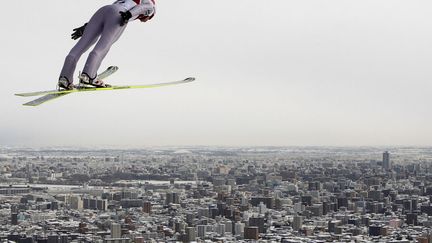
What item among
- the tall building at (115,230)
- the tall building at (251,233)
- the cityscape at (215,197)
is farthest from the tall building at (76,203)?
the tall building at (251,233)

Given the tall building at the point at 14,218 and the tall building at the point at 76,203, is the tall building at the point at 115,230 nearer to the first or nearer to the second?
the tall building at the point at 14,218

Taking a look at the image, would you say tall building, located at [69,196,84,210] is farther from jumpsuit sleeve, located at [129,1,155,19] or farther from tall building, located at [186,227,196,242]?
jumpsuit sleeve, located at [129,1,155,19]

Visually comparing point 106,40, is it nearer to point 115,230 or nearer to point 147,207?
point 115,230

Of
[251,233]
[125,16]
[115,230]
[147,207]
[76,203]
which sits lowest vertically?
[251,233]

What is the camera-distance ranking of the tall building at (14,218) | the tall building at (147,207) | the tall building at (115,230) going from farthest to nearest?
the tall building at (147,207)
the tall building at (14,218)
the tall building at (115,230)

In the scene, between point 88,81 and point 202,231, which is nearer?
point 88,81

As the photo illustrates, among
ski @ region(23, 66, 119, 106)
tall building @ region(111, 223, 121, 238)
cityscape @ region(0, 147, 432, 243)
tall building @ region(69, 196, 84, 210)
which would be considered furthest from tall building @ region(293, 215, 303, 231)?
ski @ region(23, 66, 119, 106)

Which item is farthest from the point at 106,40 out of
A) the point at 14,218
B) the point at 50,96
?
the point at 14,218
